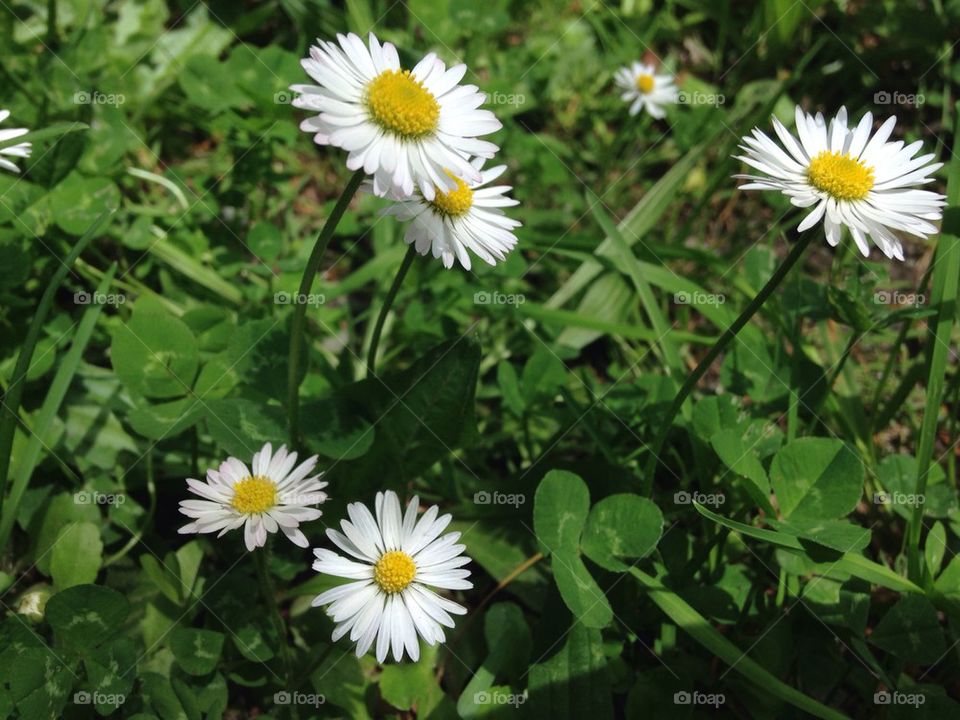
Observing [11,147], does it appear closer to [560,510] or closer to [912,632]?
[560,510]

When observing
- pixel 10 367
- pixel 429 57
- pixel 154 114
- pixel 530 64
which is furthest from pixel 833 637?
pixel 154 114

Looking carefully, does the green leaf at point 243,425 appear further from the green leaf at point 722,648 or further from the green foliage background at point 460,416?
the green leaf at point 722,648

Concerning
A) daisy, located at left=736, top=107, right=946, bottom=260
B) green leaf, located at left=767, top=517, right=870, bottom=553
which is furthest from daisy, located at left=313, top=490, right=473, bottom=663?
daisy, located at left=736, top=107, right=946, bottom=260

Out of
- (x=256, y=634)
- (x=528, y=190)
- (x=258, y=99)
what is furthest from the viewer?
(x=528, y=190)

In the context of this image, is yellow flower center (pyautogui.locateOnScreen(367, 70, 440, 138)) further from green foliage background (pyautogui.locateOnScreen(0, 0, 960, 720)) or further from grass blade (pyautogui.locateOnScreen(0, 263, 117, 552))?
grass blade (pyautogui.locateOnScreen(0, 263, 117, 552))

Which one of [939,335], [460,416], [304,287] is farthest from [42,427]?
[939,335]

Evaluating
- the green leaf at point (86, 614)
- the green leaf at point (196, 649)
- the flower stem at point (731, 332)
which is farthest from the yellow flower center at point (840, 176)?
the green leaf at point (86, 614)

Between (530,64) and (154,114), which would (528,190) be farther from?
(154,114)
